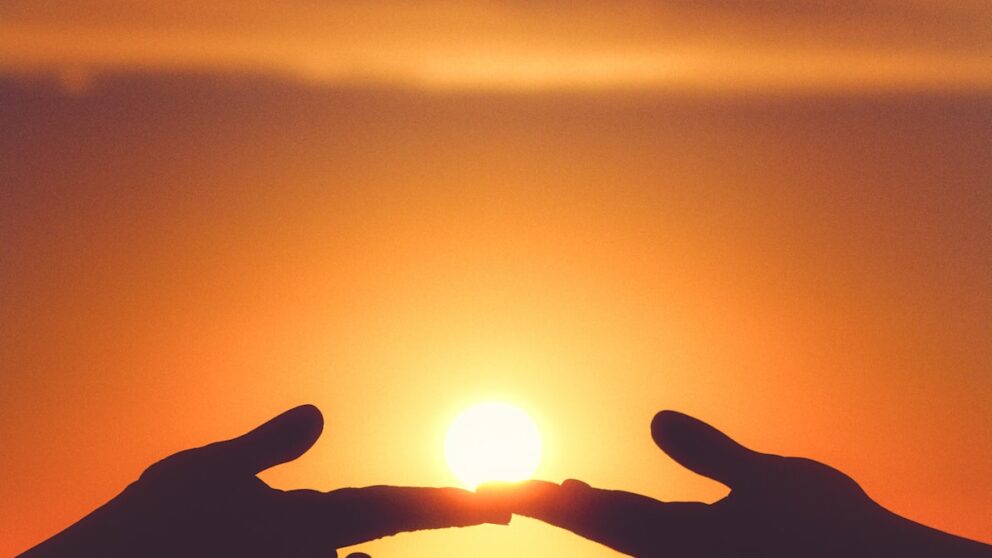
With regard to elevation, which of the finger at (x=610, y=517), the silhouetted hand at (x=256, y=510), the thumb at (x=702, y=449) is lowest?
the silhouetted hand at (x=256, y=510)

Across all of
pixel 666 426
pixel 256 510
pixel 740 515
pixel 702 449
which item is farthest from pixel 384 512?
pixel 740 515

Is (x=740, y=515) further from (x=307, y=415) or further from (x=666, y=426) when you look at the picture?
(x=307, y=415)

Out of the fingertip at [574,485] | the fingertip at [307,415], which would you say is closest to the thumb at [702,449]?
the fingertip at [574,485]

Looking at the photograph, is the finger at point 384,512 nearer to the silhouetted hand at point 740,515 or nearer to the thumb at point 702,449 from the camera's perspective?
the silhouetted hand at point 740,515

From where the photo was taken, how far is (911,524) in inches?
216

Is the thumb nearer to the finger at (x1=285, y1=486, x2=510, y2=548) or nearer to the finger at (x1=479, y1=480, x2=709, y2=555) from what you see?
the finger at (x1=479, y1=480, x2=709, y2=555)

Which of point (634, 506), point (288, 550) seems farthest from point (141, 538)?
point (634, 506)

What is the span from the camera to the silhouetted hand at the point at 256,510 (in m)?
5.34

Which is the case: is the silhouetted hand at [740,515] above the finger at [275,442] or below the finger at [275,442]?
above

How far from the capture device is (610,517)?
5.55 meters

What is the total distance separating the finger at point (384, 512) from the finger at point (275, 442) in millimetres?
371

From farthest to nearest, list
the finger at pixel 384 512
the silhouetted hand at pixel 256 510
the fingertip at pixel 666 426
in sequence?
the finger at pixel 384 512, the silhouetted hand at pixel 256 510, the fingertip at pixel 666 426

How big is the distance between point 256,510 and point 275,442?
0.48 m

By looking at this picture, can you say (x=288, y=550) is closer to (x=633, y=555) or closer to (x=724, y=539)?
(x=633, y=555)
